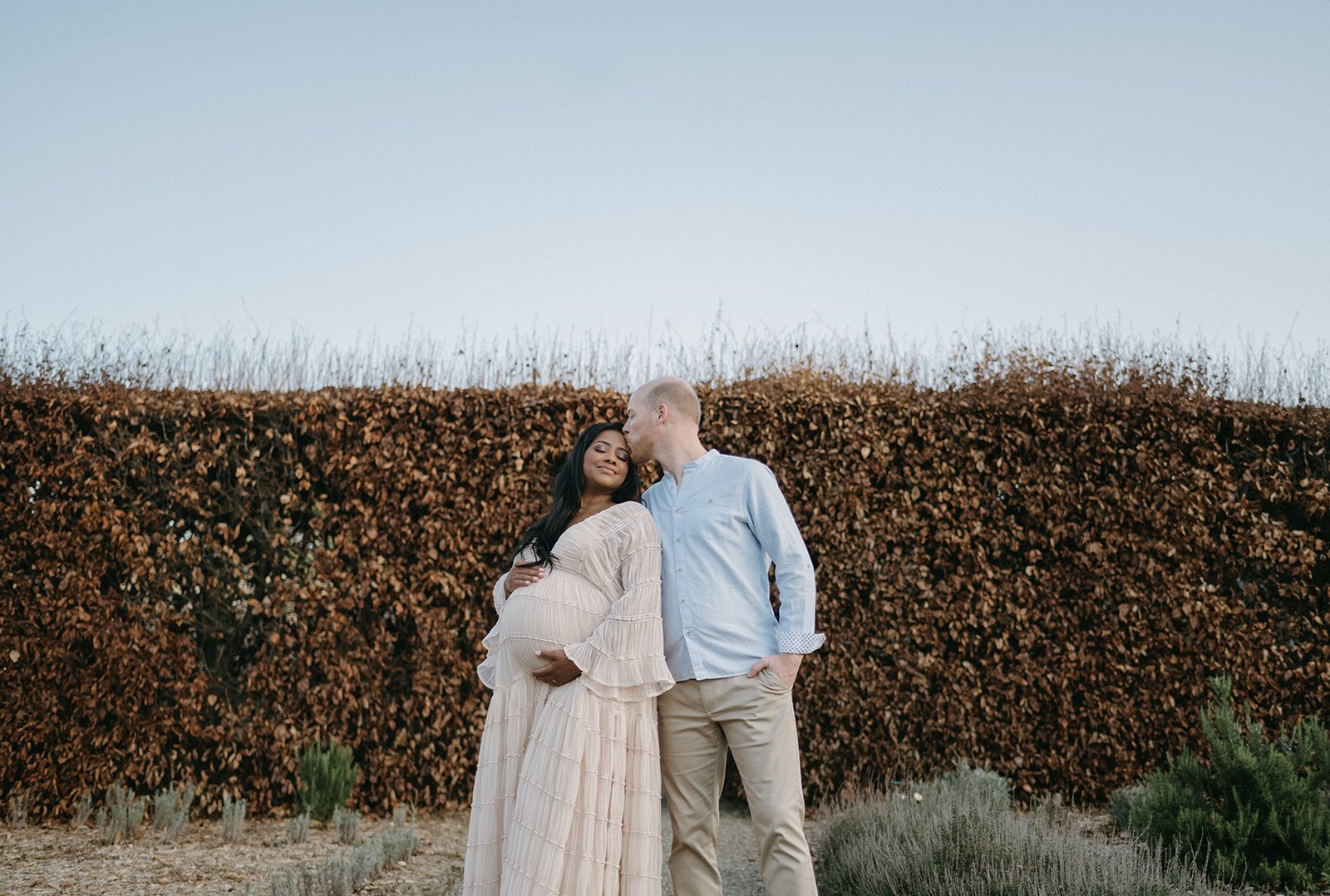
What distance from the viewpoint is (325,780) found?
4.77m

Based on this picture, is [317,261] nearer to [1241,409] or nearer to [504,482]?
[504,482]

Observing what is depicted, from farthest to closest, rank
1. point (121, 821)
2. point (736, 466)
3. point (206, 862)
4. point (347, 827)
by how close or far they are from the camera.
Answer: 1. point (347, 827)
2. point (121, 821)
3. point (206, 862)
4. point (736, 466)

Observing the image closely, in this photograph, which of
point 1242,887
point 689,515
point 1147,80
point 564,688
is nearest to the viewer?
point 564,688

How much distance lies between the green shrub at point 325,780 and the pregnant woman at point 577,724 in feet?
8.66

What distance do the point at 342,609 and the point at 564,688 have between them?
3.01 meters

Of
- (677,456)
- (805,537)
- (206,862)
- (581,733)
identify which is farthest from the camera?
(805,537)

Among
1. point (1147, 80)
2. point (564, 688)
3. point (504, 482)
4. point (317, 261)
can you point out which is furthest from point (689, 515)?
point (1147, 80)

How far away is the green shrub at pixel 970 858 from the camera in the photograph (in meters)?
3.05

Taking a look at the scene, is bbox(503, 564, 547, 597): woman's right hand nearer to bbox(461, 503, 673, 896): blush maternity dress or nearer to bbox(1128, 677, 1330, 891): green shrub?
bbox(461, 503, 673, 896): blush maternity dress

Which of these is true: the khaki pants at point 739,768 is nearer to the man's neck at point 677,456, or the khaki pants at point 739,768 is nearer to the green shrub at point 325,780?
the man's neck at point 677,456

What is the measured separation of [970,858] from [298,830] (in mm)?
3471

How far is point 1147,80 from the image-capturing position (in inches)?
243

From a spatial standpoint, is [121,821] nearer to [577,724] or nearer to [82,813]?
[82,813]

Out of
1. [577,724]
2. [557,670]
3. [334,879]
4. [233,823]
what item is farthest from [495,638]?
[233,823]
